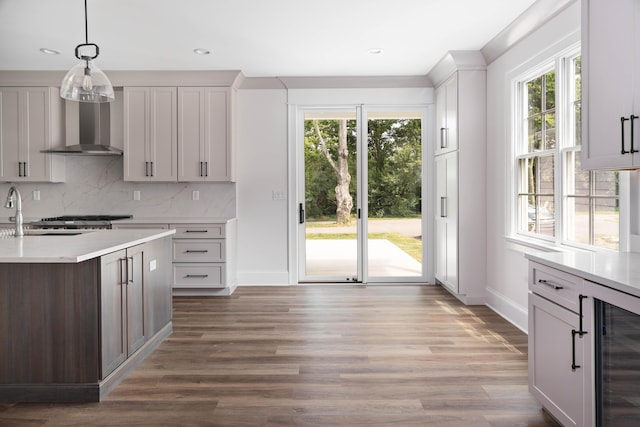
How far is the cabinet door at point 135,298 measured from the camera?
3.11 m

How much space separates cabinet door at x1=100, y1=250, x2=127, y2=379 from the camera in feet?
8.99

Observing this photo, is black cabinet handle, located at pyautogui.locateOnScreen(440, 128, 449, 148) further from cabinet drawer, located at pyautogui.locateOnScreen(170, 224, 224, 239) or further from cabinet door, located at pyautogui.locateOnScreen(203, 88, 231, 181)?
cabinet drawer, located at pyautogui.locateOnScreen(170, 224, 224, 239)

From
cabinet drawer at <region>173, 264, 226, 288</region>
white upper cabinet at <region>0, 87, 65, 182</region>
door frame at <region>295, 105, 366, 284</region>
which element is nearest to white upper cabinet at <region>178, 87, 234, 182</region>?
door frame at <region>295, 105, 366, 284</region>

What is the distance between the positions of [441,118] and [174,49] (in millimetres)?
2977

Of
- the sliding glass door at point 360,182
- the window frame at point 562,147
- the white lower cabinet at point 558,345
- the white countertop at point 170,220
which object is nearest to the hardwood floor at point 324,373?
the white lower cabinet at point 558,345

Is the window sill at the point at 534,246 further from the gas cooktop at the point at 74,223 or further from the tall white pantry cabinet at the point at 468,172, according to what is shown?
the gas cooktop at the point at 74,223

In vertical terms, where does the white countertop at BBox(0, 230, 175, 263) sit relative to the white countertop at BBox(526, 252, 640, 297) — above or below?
above

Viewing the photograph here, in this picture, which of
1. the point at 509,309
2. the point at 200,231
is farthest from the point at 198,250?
the point at 509,309

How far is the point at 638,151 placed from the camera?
2.17m

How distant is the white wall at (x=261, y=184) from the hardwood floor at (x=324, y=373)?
119 cm

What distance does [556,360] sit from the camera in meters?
2.29

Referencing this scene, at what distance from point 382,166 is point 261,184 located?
149 centimetres

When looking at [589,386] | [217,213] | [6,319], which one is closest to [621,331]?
[589,386]

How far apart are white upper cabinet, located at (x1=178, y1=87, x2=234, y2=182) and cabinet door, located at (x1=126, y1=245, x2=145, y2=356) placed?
7.78 ft
